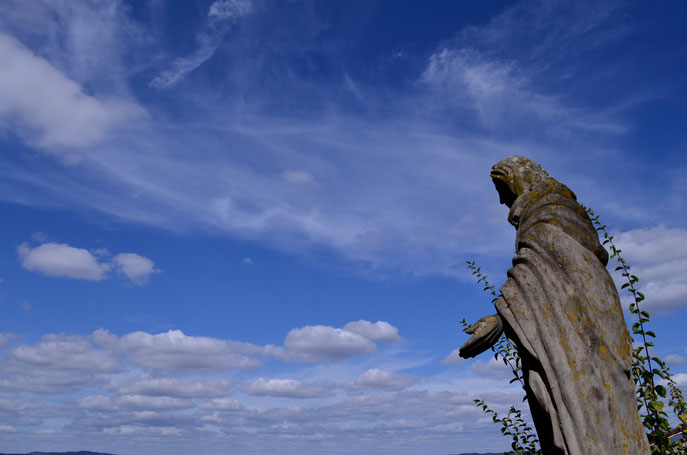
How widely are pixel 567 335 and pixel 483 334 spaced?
2.63 feet

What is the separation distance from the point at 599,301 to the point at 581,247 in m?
0.60

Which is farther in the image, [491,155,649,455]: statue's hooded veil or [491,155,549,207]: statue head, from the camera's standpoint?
[491,155,549,207]: statue head

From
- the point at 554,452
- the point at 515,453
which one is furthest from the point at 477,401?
the point at 554,452

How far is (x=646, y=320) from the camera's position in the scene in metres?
7.11

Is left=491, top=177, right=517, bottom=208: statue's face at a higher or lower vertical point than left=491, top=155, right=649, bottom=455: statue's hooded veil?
higher

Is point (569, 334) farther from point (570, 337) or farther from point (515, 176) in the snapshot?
point (515, 176)

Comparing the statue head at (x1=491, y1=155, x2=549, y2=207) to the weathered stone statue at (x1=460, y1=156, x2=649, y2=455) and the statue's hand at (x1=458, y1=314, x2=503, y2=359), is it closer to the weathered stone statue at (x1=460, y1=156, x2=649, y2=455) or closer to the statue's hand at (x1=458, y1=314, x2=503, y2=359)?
the weathered stone statue at (x1=460, y1=156, x2=649, y2=455)

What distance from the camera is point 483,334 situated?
5.68m

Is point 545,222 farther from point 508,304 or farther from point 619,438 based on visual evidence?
point 619,438

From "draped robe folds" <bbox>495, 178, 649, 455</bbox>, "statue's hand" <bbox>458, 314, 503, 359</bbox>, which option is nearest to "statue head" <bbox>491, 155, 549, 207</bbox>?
"draped robe folds" <bbox>495, 178, 649, 455</bbox>

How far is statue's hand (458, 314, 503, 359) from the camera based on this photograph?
5699 millimetres

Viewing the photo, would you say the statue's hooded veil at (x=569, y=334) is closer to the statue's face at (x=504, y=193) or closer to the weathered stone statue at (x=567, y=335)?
the weathered stone statue at (x=567, y=335)

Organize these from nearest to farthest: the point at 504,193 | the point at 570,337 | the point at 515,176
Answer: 1. the point at 570,337
2. the point at 515,176
3. the point at 504,193

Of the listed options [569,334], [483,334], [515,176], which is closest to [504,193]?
[515,176]
